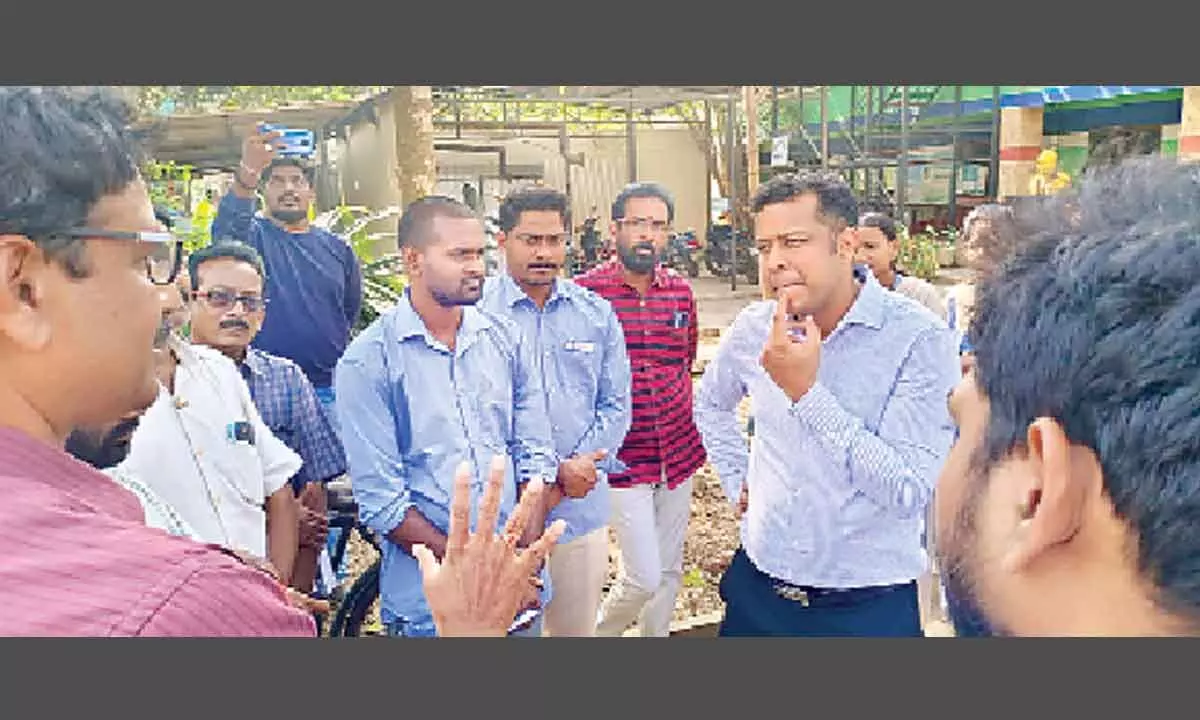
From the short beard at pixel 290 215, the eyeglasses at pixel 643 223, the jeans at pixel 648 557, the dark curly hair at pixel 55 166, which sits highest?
the dark curly hair at pixel 55 166

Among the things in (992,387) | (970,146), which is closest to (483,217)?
(970,146)

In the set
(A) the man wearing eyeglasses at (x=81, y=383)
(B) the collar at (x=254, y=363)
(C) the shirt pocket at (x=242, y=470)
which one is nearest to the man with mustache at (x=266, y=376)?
(B) the collar at (x=254, y=363)

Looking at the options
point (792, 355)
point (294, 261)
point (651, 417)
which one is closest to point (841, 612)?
point (792, 355)

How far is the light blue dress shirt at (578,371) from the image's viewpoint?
201 cm

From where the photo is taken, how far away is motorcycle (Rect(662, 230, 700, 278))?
1.90m

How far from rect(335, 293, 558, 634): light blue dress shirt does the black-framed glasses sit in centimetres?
56

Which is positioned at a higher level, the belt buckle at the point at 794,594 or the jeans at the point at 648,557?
the belt buckle at the point at 794,594

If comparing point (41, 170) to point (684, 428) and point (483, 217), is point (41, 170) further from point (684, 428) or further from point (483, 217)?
point (684, 428)

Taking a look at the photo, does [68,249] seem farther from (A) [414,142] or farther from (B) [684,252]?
(B) [684,252]

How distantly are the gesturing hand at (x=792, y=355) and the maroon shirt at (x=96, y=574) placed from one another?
1076 mm

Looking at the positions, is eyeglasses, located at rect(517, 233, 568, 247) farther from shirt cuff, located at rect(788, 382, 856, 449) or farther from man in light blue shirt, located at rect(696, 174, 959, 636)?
shirt cuff, located at rect(788, 382, 856, 449)

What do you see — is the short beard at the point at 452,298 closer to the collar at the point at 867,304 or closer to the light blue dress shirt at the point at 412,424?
the light blue dress shirt at the point at 412,424

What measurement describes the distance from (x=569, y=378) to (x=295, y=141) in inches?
30.8

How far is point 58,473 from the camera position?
805mm
